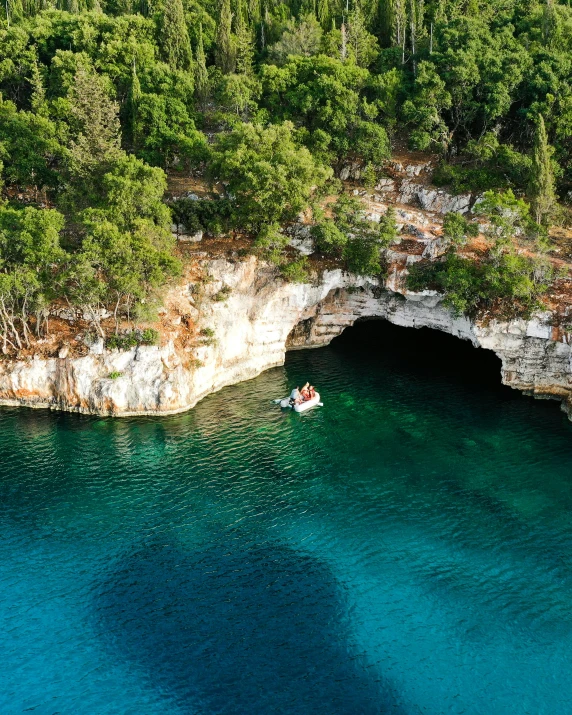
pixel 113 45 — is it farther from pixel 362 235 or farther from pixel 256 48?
pixel 362 235

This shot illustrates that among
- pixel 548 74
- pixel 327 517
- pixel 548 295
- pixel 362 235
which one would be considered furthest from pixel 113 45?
pixel 327 517

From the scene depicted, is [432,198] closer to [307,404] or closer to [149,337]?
[307,404]

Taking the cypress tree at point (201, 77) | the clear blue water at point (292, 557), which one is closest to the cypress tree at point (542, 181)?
the clear blue water at point (292, 557)

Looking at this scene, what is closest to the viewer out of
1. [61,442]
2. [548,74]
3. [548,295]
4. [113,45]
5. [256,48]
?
[61,442]

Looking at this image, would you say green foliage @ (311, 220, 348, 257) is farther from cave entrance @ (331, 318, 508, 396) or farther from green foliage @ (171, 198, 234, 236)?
cave entrance @ (331, 318, 508, 396)

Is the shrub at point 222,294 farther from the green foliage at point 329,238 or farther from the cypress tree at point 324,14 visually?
the cypress tree at point 324,14

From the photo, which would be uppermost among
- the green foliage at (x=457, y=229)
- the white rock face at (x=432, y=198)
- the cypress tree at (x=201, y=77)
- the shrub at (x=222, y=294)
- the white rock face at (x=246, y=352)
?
the cypress tree at (x=201, y=77)

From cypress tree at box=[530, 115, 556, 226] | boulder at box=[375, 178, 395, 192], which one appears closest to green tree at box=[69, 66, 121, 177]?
boulder at box=[375, 178, 395, 192]
